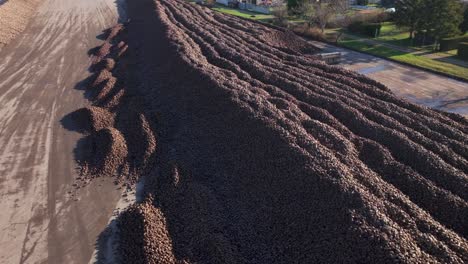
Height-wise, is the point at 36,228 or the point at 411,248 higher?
the point at 411,248

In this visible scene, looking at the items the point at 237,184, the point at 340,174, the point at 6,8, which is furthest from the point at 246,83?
the point at 6,8

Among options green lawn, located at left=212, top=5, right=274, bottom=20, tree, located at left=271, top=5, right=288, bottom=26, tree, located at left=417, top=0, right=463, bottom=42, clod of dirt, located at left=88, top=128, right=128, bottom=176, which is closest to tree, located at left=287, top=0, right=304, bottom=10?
tree, located at left=271, top=5, right=288, bottom=26

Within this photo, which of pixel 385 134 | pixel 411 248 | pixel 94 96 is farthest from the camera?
pixel 94 96

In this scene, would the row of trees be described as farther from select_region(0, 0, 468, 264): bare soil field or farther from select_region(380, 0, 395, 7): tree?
select_region(380, 0, 395, 7): tree

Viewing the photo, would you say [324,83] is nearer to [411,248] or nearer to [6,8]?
[411,248]

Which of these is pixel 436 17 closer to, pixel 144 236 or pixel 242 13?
pixel 242 13

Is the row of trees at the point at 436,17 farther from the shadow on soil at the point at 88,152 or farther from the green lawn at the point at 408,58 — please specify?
the shadow on soil at the point at 88,152

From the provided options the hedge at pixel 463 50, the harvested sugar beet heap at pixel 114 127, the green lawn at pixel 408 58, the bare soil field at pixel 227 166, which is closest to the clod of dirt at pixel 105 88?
the harvested sugar beet heap at pixel 114 127
